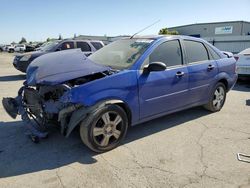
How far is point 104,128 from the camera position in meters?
3.87

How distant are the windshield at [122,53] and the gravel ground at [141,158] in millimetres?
1296

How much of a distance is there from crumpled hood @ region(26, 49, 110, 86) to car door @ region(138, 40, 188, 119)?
762mm

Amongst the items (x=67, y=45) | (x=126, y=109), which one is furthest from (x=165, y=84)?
(x=67, y=45)

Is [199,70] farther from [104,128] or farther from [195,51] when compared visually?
[104,128]

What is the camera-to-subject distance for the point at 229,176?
10.9 feet

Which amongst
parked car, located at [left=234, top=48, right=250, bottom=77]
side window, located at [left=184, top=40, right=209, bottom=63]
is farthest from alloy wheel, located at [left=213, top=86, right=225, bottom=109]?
parked car, located at [left=234, top=48, right=250, bottom=77]

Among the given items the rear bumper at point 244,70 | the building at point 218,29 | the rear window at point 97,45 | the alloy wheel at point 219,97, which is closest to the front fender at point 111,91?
the alloy wheel at point 219,97

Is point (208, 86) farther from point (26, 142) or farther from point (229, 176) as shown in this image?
point (26, 142)

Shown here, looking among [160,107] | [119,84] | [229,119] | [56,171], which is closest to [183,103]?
[160,107]

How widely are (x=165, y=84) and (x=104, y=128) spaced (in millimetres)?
1385

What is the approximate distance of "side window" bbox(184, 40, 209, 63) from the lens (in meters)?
5.13

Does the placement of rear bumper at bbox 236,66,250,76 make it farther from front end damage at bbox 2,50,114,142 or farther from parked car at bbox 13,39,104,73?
front end damage at bbox 2,50,114,142

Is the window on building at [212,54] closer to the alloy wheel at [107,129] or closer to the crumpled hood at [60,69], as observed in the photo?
the crumpled hood at [60,69]

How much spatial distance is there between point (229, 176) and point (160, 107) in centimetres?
165
